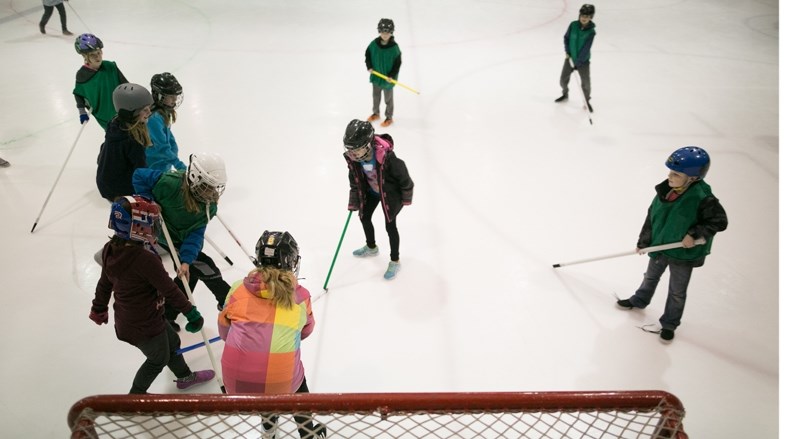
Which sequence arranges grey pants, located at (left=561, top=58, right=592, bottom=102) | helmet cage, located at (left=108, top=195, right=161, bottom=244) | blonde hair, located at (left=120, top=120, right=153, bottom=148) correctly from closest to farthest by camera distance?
1. helmet cage, located at (left=108, top=195, right=161, bottom=244)
2. blonde hair, located at (left=120, top=120, right=153, bottom=148)
3. grey pants, located at (left=561, top=58, right=592, bottom=102)

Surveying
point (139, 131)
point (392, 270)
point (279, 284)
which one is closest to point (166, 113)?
point (139, 131)

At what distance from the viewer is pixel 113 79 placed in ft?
13.2

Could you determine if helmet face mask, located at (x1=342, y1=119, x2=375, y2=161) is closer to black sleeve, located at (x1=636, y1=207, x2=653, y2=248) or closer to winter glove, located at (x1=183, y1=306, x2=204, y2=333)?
winter glove, located at (x1=183, y1=306, x2=204, y2=333)

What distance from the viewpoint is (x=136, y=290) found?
2262 mm

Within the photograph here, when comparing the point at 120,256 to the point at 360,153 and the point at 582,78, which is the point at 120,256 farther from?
the point at 582,78

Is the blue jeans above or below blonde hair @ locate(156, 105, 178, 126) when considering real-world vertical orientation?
below

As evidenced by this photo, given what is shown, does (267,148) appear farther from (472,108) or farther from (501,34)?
(501,34)

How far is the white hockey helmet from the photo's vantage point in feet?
8.34

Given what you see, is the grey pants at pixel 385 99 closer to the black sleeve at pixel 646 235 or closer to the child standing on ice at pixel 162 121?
the child standing on ice at pixel 162 121

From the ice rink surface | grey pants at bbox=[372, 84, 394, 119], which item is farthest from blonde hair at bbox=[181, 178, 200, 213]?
grey pants at bbox=[372, 84, 394, 119]

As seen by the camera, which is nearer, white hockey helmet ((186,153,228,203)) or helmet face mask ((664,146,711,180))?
white hockey helmet ((186,153,228,203))

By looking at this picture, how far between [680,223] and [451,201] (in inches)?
81.4

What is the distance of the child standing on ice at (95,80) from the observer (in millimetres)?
3881

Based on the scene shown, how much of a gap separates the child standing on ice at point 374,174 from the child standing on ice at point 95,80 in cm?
211
